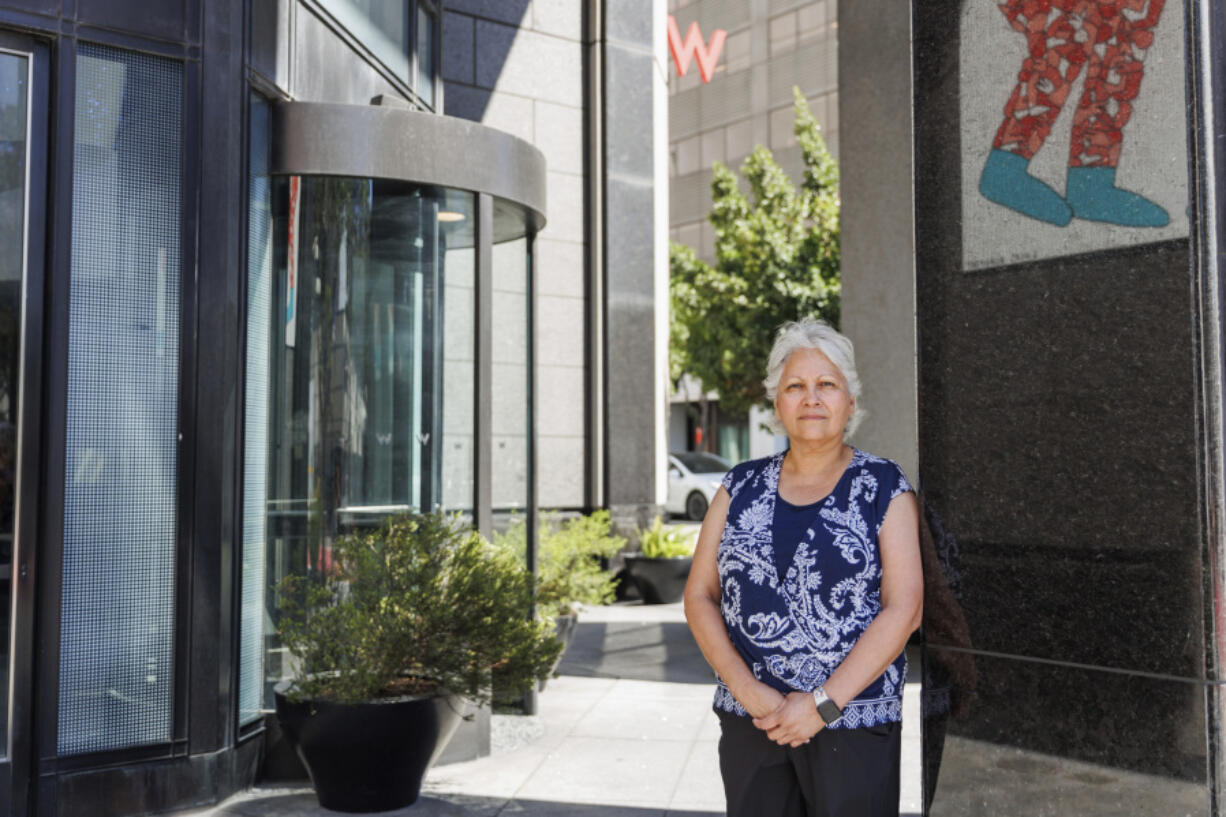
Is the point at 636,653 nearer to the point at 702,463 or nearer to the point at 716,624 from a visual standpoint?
the point at 716,624

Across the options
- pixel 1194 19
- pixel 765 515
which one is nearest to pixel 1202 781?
pixel 765 515

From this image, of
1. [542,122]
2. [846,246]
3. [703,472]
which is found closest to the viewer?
[846,246]

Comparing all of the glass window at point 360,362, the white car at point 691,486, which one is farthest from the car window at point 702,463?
the glass window at point 360,362

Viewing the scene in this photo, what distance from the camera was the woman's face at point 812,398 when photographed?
9.76ft

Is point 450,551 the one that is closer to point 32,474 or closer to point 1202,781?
point 32,474

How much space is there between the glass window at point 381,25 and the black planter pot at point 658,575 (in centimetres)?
655

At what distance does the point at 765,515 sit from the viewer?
294 cm

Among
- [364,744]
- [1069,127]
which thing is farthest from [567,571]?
[1069,127]

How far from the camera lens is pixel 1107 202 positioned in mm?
2688

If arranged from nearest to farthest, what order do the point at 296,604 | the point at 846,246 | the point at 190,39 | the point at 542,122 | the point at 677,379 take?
the point at 190,39
the point at 296,604
the point at 846,246
the point at 542,122
the point at 677,379

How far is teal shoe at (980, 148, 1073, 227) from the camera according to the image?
110 inches

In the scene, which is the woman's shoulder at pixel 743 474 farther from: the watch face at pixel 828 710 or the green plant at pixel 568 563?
the green plant at pixel 568 563

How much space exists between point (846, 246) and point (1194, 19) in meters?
7.42

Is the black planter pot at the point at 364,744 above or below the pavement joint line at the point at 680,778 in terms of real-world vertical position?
above
